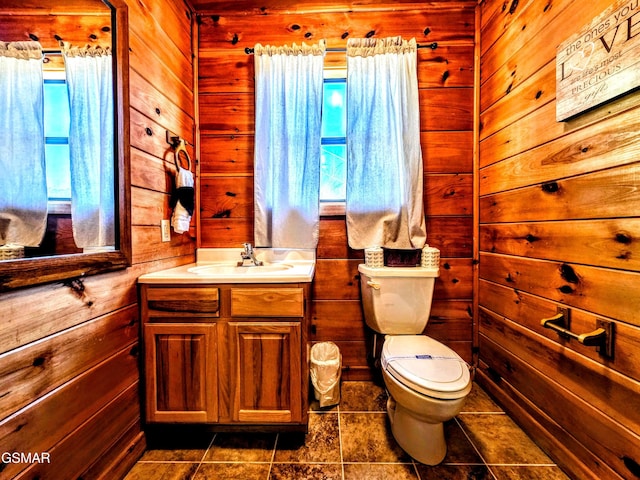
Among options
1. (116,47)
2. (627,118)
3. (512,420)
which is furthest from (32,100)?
(512,420)

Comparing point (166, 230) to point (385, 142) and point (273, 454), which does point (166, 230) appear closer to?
point (273, 454)

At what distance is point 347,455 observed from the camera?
47.5 inches

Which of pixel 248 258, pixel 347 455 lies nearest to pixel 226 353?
pixel 248 258

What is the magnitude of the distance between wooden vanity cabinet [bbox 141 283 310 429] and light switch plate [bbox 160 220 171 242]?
0.32 metres

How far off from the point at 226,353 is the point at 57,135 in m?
1.01

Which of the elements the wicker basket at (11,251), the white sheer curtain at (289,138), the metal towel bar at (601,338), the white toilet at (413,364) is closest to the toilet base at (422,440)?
the white toilet at (413,364)

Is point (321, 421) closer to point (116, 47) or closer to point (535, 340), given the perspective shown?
point (535, 340)

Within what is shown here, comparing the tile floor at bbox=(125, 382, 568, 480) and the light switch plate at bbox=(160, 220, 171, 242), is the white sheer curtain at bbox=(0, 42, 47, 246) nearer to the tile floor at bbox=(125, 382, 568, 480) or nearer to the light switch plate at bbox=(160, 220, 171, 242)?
the light switch plate at bbox=(160, 220, 171, 242)

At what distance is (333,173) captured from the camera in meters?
1.83

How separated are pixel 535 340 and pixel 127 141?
2.06 meters

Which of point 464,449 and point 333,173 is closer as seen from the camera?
point 464,449

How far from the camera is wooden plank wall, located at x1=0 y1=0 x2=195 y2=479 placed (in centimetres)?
77

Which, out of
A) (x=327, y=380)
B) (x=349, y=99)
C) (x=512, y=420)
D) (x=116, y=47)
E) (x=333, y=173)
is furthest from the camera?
(x=333, y=173)

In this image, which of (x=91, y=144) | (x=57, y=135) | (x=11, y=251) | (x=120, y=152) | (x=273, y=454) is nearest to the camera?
(x=11, y=251)
